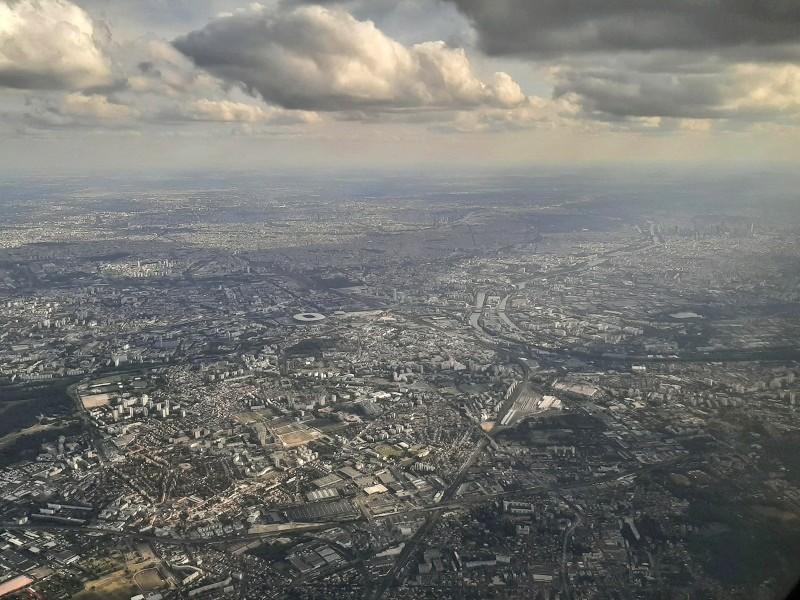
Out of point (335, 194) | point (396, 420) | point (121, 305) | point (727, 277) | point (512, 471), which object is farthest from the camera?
point (335, 194)

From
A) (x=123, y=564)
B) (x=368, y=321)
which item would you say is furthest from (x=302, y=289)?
(x=123, y=564)

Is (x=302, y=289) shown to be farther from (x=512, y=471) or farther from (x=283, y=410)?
(x=512, y=471)

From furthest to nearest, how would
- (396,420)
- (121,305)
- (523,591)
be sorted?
1. (121,305)
2. (396,420)
3. (523,591)

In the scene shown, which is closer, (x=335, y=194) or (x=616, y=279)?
(x=616, y=279)

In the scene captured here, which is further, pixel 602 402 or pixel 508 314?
pixel 508 314

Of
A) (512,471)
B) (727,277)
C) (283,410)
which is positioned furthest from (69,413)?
(727,277)

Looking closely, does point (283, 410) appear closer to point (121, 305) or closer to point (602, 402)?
point (602, 402)

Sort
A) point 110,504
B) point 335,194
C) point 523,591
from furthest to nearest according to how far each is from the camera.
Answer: point 335,194 < point 110,504 < point 523,591

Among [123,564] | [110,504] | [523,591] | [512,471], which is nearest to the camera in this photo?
[523,591]
